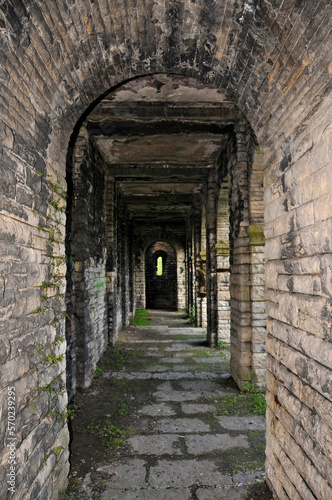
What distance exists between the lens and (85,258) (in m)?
5.55

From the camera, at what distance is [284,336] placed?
2.44 metres

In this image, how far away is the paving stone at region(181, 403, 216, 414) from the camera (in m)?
4.58

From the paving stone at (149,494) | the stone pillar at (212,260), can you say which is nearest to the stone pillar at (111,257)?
the stone pillar at (212,260)

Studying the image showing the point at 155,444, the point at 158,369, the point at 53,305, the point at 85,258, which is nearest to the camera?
the point at 53,305

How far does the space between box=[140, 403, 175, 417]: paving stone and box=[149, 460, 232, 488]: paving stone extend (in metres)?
1.16

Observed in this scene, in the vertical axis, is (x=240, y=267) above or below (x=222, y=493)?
above

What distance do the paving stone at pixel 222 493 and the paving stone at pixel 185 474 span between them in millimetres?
81

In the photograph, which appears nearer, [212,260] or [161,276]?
[212,260]

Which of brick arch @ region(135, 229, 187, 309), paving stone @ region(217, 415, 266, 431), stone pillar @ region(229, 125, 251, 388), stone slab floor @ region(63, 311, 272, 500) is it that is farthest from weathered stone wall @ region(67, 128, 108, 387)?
brick arch @ region(135, 229, 187, 309)

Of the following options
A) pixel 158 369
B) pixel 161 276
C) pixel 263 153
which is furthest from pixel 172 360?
pixel 161 276

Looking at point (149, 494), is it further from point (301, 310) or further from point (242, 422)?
point (301, 310)

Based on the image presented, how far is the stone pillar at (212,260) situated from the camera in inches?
322

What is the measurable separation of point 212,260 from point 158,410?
4.40 m

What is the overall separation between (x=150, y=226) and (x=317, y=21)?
1560 cm
